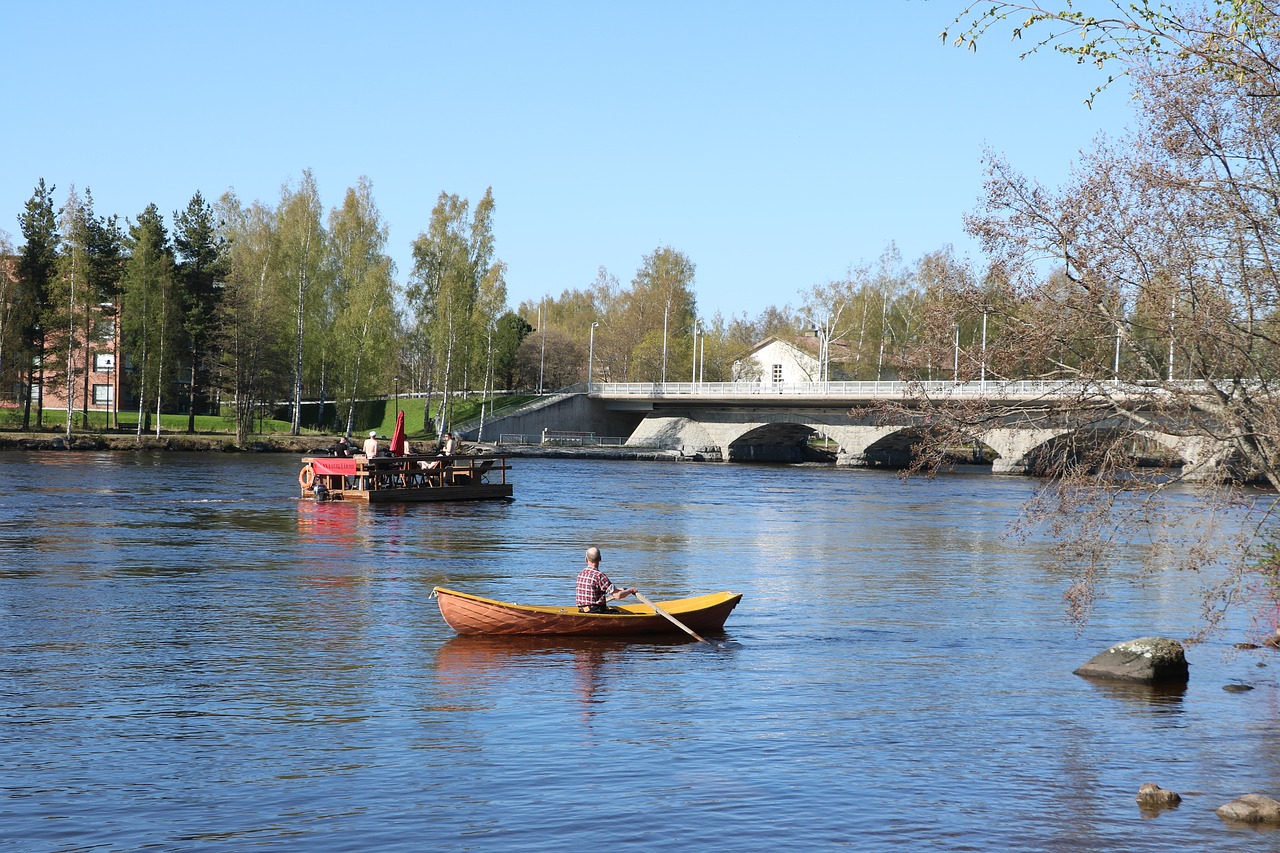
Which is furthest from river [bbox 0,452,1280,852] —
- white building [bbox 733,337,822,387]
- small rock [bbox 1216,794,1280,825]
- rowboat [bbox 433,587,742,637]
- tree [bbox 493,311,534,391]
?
white building [bbox 733,337,822,387]

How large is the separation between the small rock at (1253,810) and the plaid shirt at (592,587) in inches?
398

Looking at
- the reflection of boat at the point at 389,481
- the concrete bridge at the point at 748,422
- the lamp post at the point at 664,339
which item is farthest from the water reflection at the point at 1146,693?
the lamp post at the point at 664,339

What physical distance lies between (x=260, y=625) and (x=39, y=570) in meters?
7.99

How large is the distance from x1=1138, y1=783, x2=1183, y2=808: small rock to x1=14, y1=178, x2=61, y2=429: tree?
7232cm

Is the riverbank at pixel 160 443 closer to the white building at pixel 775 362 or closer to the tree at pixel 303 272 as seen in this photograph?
the tree at pixel 303 272

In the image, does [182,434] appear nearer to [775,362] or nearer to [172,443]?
[172,443]

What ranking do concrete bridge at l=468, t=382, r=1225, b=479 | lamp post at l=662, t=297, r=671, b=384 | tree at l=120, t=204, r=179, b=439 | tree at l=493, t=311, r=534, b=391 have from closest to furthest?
tree at l=120, t=204, r=179, b=439, concrete bridge at l=468, t=382, r=1225, b=479, tree at l=493, t=311, r=534, b=391, lamp post at l=662, t=297, r=671, b=384

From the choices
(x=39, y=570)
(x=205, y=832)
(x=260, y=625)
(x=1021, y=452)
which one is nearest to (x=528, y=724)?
(x=205, y=832)

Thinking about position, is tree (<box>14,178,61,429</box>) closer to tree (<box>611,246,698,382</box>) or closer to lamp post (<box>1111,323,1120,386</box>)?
tree (<box>611,246,698,382</box>)

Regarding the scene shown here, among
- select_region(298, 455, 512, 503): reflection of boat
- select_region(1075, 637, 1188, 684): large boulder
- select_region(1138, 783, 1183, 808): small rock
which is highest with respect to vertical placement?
select_region(298, 455, 512, 503): reflection of boat

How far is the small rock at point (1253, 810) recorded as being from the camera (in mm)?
11562

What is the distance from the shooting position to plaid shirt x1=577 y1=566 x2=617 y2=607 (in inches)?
779

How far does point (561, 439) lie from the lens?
96.4 metres

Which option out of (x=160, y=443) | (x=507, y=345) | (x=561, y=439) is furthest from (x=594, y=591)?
(x=507, y=345)
